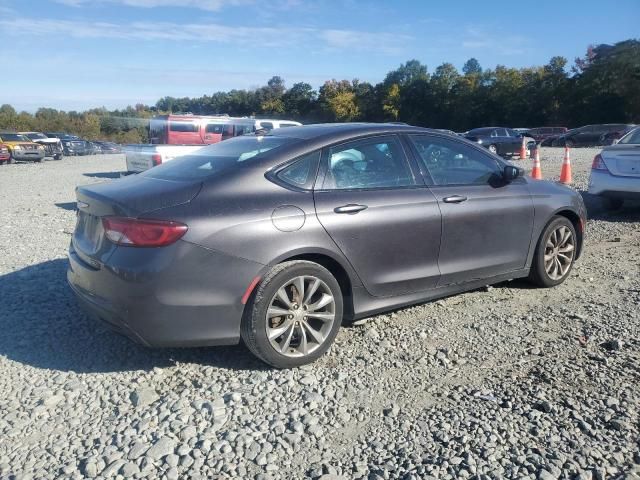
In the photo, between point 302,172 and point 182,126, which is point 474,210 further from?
point 182,126

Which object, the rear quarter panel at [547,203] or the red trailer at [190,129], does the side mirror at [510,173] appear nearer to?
the rear quarter panel at [547,203]

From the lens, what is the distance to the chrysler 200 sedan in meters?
3.29

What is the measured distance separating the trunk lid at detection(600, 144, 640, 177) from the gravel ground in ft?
12.6

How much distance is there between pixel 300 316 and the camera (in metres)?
3.63

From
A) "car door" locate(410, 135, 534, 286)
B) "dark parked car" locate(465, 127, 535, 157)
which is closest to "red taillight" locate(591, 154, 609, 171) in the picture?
"car door" locate(410, 135, 534, 286)

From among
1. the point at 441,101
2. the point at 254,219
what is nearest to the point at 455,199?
the point at 254,219

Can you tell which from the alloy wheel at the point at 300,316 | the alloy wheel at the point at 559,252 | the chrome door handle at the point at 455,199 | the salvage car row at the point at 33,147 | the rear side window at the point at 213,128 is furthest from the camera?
the salvage car row at the point at 33,147

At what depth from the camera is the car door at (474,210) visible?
436 cm

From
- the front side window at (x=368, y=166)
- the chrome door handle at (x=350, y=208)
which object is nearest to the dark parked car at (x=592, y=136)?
the front side window at (x=368, y=166)

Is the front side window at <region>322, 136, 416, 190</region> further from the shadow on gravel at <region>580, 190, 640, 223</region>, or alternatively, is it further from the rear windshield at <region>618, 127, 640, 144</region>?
the rear windshield at <region>618, 127, 640, 144</region>

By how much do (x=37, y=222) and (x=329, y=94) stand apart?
216 ft

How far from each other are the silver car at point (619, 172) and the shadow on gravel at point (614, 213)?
0.28m

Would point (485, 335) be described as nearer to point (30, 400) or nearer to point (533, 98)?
point (30, 400)

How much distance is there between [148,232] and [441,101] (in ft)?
219
